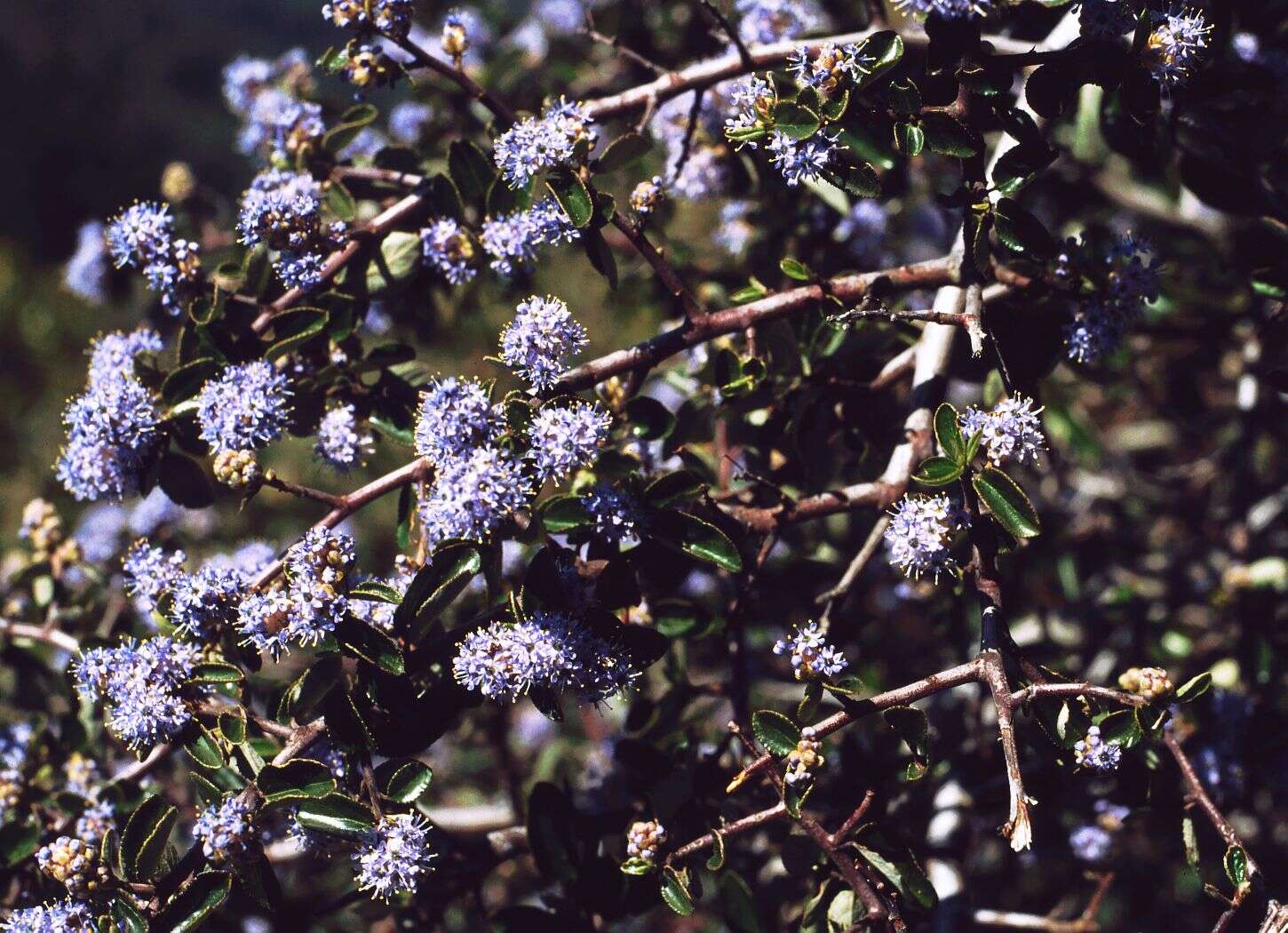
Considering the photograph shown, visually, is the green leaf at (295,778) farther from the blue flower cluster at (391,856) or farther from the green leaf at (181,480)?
the green leaf at (181,480)

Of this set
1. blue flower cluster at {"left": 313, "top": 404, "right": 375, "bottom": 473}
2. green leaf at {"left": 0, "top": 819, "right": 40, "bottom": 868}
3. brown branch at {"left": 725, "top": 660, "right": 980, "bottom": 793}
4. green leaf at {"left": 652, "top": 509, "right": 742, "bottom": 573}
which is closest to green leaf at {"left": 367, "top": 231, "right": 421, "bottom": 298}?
blue flower cluster at {"left": 313, "top": 404, "right": 375, "bottom": 473}

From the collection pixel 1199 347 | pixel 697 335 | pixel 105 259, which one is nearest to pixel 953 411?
pixel 697 335

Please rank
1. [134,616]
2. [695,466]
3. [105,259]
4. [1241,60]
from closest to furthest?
[695,466], [1241,60], [134,616], [105,259]

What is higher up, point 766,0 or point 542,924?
point 766,0

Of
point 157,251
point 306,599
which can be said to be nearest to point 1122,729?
point 306,599

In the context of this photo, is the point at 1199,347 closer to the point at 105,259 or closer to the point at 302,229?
the point at 302,229

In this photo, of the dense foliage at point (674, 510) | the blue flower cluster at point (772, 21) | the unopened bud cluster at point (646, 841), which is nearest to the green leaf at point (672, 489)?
the dense foliage at point (674, 510)

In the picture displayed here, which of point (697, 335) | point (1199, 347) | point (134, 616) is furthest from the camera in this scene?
point (1199, 347)
